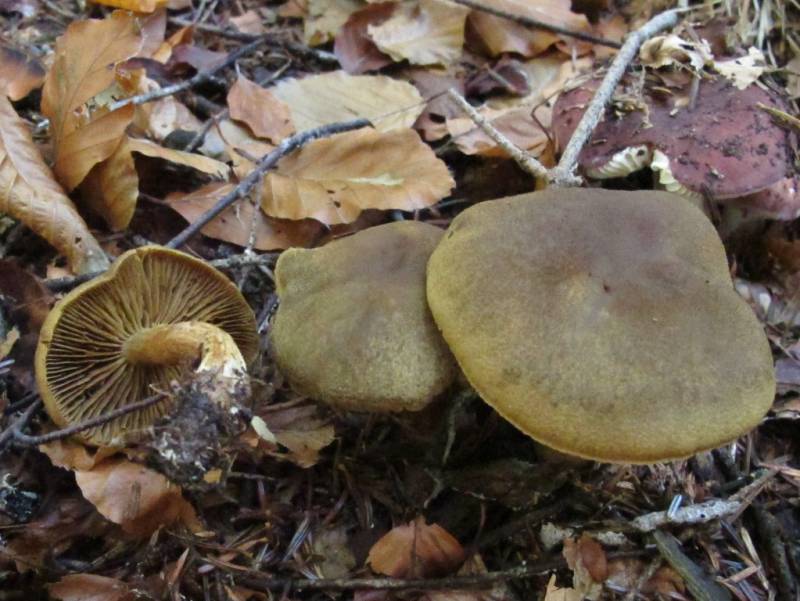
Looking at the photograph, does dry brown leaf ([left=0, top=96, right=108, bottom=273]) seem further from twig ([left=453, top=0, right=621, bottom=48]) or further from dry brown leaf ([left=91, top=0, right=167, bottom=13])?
twig ([left=453, top=0, right=621, bottom=48])

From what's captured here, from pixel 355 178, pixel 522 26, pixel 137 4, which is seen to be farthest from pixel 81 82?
pixel 522 26

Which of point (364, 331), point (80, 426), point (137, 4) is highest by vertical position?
point (137, 4)

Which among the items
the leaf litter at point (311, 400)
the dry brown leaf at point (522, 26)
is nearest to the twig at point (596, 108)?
the leaf litter at point (311, 400)

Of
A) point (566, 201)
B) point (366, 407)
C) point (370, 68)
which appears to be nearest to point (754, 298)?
point (566, 201)

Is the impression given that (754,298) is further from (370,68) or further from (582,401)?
(370,68)

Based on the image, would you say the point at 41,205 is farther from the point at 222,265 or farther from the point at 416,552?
the point at 416,552
